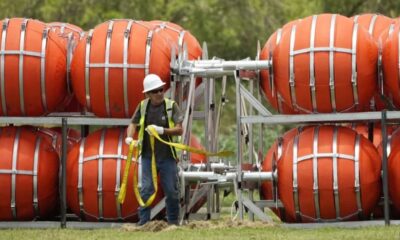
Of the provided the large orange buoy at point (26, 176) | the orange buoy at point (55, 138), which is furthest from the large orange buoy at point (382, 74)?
the large orange buoy at point (26, 176)

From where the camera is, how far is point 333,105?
723 inches

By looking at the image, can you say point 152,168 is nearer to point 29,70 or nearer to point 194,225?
point 194,225

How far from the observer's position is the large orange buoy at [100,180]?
62.1ft

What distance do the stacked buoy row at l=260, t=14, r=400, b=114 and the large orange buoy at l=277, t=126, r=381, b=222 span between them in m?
0.42

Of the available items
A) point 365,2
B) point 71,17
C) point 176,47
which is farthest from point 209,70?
point 71,17

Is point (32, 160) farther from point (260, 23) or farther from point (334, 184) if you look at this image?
point (260, 23)

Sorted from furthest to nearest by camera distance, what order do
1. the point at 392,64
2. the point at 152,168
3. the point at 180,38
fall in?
the point at 180,38 < the point at 152,168 < the point at 392,64

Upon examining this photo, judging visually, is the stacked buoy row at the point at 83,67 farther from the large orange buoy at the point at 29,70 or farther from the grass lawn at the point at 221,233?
the grass lawn at the point at 221,233

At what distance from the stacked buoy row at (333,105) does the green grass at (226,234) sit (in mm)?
434

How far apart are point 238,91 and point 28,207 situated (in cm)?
303

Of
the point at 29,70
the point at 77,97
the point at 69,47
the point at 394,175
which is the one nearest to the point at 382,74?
the point at 394,175

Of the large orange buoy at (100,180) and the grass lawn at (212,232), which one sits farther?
the large orange buoy at (100,180)

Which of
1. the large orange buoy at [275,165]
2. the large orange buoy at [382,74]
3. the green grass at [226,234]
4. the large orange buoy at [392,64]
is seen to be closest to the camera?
the green grass at [226,234]

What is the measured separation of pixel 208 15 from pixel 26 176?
22.7m
